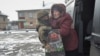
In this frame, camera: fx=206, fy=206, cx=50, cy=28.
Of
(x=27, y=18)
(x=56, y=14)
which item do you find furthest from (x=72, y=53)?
(x=27, y=18)

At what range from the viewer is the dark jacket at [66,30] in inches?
116

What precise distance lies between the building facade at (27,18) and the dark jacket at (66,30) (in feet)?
158

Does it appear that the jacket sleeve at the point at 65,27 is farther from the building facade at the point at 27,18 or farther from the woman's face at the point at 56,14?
the building facade at the point at 27,18

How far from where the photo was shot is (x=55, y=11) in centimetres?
311

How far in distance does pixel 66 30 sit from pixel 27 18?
53.0 metres

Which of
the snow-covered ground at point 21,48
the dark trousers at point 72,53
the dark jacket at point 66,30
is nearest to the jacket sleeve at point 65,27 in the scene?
the dark jacket at point 66,30

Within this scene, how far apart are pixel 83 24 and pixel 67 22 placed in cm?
36

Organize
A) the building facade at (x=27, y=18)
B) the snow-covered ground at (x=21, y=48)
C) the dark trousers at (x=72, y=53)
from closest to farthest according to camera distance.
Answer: the dark trousers at (x=72, y=53), the snow-covered ground at (x=21, y=48), the building facade at (x=27, y=18)

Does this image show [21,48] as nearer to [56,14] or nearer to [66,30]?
[56,14]

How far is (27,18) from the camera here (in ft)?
182

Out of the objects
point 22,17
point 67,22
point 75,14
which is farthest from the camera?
point 22,17

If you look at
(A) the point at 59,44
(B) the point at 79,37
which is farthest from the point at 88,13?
(A) the point at 59,44

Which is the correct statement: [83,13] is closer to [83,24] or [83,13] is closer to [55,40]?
[83,24]

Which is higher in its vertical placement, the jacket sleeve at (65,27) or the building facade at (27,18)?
the jacket sleeve at (65,27)
